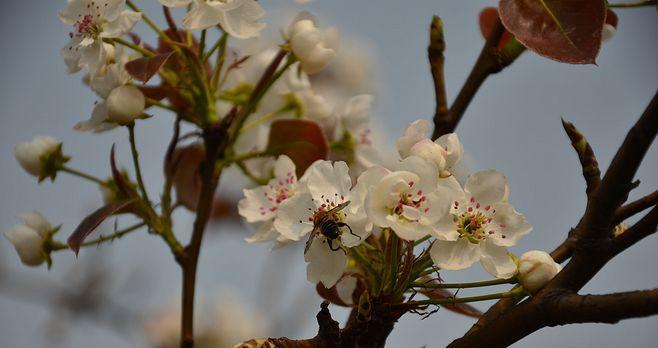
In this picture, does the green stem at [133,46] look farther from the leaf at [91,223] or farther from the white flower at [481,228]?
the white flower at [481,228]

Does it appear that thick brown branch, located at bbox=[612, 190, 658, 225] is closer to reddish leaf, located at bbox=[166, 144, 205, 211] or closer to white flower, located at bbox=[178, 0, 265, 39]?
white flower, located at bbox=[178, 0, 265, 39]

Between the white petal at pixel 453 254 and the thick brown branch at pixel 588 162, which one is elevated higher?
the thick brown branch at pixel 588 162

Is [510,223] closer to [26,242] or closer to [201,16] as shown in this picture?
[201,16]

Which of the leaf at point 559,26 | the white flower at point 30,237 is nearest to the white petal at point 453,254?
the leaf at point 559,26

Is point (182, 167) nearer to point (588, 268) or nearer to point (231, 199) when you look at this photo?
point (231, 199)

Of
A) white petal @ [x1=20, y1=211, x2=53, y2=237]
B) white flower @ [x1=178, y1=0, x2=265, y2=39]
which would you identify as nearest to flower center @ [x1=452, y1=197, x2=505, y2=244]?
white flower @ [x1=178, y1=0, x2=265, y2=39]

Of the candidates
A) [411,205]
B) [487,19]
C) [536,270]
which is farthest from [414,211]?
[487,19]
